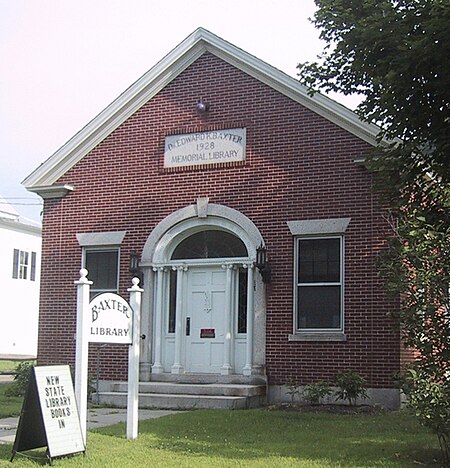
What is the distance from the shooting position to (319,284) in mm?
15398

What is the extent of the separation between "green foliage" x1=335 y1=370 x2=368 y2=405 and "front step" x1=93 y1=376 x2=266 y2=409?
1635 mm

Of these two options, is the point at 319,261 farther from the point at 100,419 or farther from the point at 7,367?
the point at 7,367

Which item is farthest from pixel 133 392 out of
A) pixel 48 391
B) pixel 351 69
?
pixel 351 69

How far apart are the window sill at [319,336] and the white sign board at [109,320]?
523 cm

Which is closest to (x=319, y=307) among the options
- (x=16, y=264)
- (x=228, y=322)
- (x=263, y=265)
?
(x=263, y=265)

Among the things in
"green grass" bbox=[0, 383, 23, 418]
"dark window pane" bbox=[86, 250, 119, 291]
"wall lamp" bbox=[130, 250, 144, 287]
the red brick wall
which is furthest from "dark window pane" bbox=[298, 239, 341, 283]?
"green grass" bbox=[0, 383, 23, 418]

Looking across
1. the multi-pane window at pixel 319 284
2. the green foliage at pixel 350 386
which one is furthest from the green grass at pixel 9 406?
the green foliage at pixel 350 386

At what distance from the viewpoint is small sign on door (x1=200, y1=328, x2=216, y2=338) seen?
639 inches

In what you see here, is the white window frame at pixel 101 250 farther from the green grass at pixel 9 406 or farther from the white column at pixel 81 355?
the white column at pixel 81 355

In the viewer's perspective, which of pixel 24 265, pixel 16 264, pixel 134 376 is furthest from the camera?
pixel 24 265

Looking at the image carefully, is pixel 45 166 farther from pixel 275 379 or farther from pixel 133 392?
pixel 133 392

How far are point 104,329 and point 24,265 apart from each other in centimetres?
3214

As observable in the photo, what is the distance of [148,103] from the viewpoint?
56.9 feet

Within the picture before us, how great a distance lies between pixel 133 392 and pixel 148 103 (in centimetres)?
834
